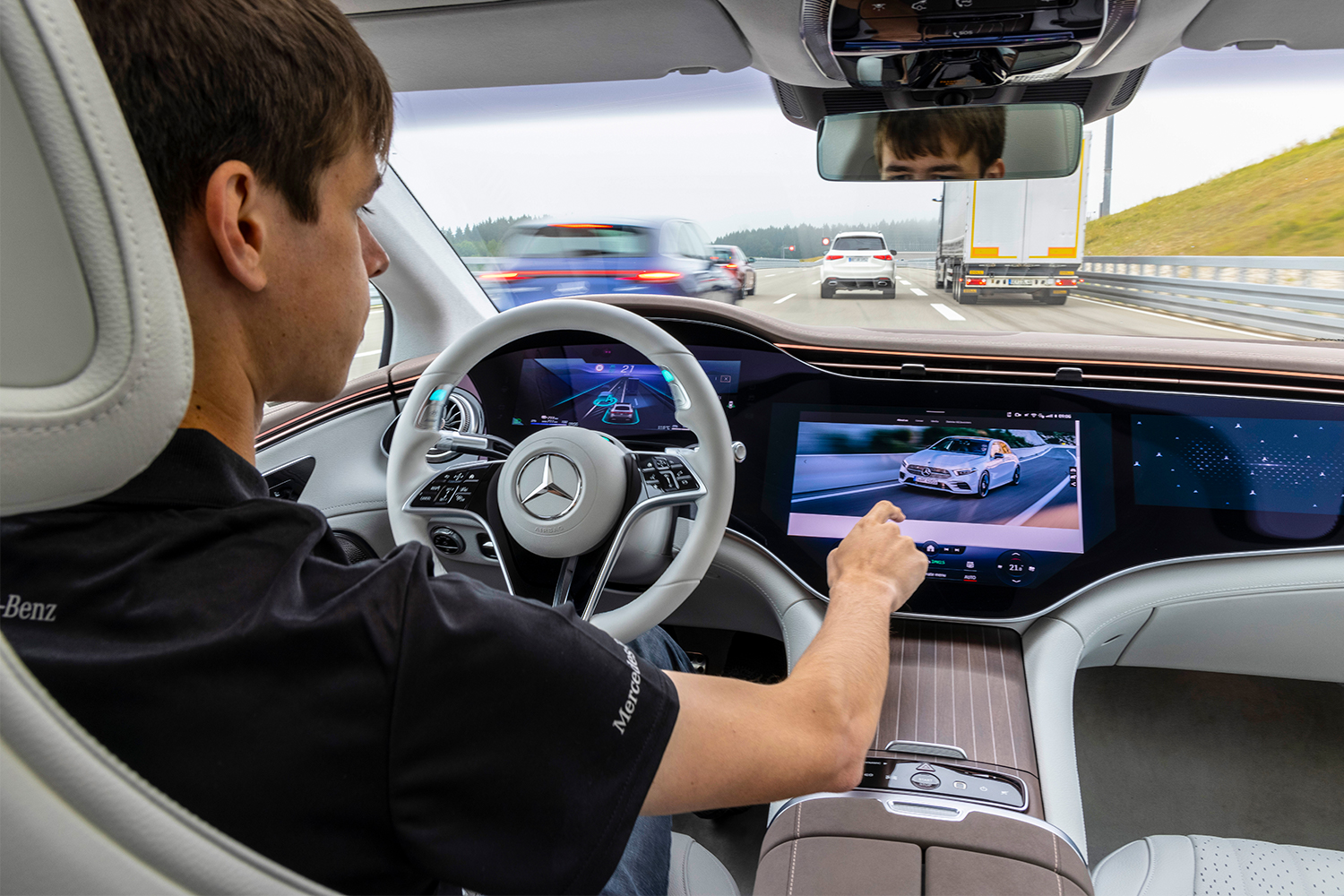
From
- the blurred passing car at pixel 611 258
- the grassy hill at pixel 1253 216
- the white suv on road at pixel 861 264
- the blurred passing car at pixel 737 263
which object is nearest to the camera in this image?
the blurred passing car at pixel 611 258

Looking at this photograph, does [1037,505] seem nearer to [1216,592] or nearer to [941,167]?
[1216,592]

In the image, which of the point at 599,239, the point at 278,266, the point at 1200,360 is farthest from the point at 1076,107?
the point at 599,239

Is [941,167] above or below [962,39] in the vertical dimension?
below

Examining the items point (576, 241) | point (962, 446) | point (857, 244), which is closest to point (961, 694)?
point (962, 446)

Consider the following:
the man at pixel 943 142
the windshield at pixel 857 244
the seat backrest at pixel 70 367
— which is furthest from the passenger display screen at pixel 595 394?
the windshield at pixel 857 244

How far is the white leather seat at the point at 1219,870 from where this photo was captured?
56.3 inches

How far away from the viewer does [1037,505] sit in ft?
6.51

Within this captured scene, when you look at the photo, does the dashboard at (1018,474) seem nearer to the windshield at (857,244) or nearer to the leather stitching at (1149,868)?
the leather stitching at (1149,868)

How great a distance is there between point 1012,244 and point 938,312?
3511 millimetres

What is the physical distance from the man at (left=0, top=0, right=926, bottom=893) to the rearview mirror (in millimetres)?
1469

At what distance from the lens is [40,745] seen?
496 mm

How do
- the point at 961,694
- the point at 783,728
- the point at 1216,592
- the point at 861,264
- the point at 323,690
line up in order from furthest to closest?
the point at 861,264 < the point at 1216,592 < the point at 961,694 < the point at 783,728 < the point at 323,690

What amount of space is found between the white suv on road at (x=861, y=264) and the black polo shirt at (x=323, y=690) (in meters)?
3.63

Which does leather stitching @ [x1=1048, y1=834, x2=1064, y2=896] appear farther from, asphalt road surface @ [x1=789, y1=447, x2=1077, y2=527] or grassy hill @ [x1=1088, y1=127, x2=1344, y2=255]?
grassy hill @ [x1=1088, y1=127, x2=1344, y2=255]
